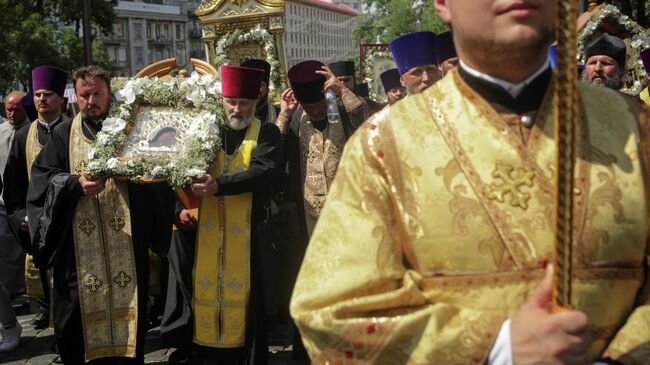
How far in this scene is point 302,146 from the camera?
21.1 ft

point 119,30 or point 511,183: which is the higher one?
point 119,30

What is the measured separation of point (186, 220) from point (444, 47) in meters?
2.36

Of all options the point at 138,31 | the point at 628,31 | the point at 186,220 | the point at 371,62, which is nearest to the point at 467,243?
the point at 186,220

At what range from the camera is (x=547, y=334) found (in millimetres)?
1739

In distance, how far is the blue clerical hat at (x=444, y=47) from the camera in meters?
6.11

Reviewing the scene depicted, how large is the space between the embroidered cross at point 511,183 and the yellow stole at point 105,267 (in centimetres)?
420

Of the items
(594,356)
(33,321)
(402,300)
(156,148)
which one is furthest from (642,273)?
(33,321)

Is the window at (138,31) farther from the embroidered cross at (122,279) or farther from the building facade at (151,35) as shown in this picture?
the embroidered cross at (122,279)

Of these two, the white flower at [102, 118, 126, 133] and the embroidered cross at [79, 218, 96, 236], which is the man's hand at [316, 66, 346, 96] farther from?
the embroidered cross at [79, 218, 96, 236]

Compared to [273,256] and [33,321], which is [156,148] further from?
[33,321]

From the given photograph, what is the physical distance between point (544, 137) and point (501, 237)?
276 millimetres

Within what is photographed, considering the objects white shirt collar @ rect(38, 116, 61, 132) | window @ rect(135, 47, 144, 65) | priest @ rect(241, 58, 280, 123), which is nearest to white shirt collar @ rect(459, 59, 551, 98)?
priest @ rect(241, 58, 280, 123)

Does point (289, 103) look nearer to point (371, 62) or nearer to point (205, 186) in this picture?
point (205, 186)

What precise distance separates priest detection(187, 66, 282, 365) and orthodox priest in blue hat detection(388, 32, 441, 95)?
1.02 metres
